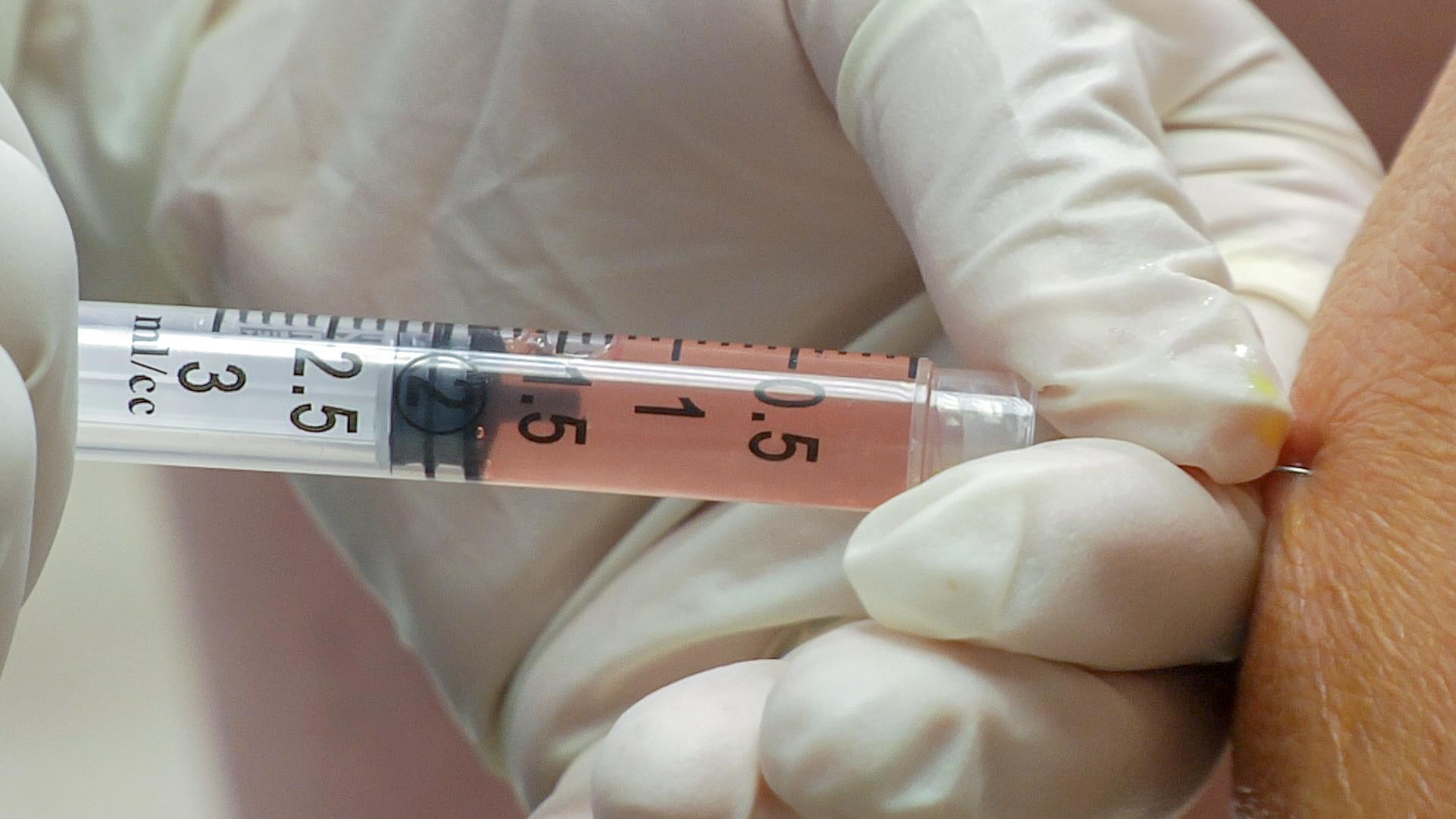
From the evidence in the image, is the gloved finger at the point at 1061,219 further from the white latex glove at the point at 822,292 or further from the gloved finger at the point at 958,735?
the gloved finger at the point at 958,735

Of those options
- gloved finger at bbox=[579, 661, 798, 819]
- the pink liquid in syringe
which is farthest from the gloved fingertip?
the pink liquid in syringe

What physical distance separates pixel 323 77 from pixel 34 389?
1.37 ft

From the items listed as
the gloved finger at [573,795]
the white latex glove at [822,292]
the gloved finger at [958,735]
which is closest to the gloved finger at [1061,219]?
the white latex glove at [822,292]

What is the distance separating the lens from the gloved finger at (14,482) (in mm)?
421

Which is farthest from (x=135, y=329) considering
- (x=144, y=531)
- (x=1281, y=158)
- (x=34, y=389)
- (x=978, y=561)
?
(x=1281, y=158)

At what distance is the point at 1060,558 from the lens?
50 centimetres

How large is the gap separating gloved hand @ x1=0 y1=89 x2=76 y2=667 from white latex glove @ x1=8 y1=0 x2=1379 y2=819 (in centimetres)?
25

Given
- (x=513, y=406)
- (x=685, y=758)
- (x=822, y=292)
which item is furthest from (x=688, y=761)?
(x=822, y=292)

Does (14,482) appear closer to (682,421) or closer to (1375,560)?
(682,421)

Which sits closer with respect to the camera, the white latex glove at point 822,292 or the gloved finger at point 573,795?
the white latex glove at point 822,292

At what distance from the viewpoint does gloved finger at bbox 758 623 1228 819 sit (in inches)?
18.8

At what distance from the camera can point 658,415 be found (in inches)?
24.6

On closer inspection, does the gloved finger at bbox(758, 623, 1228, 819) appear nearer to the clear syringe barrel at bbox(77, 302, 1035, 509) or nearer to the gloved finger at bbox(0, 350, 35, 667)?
the clear syringe barrel at bbox(77, 302, 1035, 509)

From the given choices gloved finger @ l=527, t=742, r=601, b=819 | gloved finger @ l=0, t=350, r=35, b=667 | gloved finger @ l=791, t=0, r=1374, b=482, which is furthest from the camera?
gloved finger @ l=527, t=742, r=601, b=819
